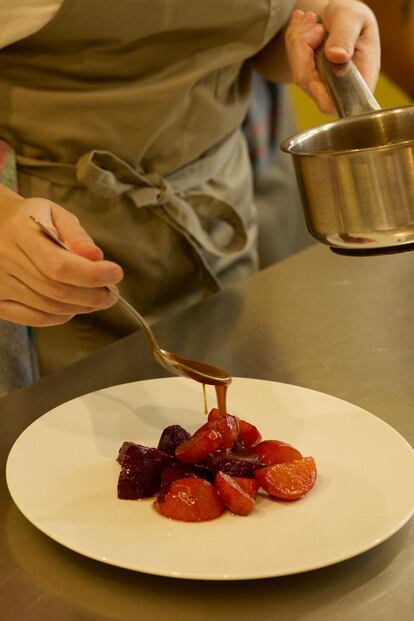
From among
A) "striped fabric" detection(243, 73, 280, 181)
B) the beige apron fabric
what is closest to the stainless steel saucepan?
the beige apron fabric

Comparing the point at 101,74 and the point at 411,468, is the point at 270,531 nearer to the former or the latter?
the point at 411,468

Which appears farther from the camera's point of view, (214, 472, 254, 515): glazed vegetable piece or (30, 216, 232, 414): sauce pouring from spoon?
(30, 216, 232, 414): sauce pouring from spoon

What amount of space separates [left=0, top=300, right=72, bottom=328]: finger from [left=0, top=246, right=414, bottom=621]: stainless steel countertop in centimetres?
10

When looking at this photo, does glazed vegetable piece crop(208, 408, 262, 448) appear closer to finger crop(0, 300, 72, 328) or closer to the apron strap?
finger crop(0, 300, 72, 328)

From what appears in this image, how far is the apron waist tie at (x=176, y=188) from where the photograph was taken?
1.06 meters

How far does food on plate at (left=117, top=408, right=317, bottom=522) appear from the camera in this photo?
679 mm

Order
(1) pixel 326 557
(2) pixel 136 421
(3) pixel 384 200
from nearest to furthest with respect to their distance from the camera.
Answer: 1. (1) pixel 326 557
2. (3) pixel 384 200
3. (2) pixel 136 421

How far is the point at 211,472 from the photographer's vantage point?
0.72 meters

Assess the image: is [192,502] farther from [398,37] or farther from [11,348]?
[398,37]

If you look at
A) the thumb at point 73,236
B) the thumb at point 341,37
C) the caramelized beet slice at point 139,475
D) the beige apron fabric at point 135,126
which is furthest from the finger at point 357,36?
the caramelized beet slice at point 139,475

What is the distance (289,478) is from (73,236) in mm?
234

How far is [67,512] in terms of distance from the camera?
684 millimetres

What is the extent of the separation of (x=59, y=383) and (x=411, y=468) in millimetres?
356

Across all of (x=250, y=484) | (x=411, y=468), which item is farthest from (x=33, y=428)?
(x=411, y=468)
